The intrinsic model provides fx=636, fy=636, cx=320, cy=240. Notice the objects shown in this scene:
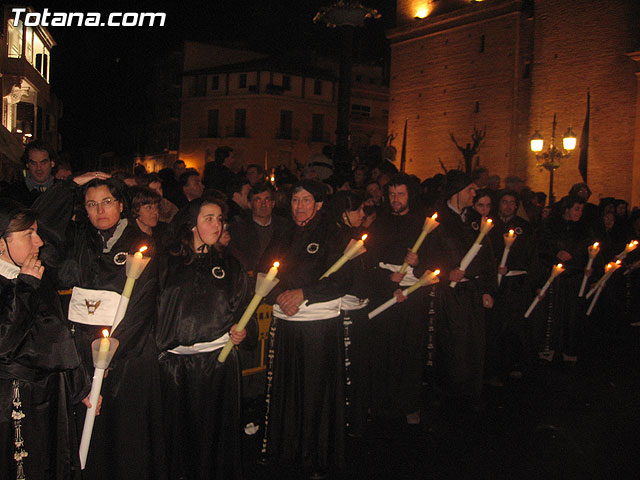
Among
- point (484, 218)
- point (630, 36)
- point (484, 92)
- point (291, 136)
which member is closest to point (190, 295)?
point (484, 218)

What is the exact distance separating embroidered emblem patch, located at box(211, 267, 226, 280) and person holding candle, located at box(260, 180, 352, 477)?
71 cm

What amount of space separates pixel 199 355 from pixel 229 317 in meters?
0.32

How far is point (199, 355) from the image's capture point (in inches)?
170

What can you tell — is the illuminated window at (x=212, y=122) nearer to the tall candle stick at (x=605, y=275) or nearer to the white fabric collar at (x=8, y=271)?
the tall candle stick at (x=605, y=275)

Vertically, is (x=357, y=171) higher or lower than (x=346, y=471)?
higher

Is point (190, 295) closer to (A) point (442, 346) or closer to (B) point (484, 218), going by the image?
(A) point (442, 346)

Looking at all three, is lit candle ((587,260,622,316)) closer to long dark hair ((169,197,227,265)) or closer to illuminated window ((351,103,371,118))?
long dark hair ((169,197,227,265))

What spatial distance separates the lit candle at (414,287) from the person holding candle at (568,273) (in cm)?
346

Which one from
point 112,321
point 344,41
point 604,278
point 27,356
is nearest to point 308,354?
point 112,321

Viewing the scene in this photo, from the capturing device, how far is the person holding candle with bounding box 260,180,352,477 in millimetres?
5035

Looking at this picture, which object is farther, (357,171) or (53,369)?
(357,171)

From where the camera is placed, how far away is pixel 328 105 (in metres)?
47.3

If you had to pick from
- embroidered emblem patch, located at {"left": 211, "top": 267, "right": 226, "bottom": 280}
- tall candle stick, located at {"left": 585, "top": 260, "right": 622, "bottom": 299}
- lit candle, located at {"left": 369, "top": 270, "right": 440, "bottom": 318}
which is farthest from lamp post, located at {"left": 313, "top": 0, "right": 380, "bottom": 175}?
embroidered emblem patch, located at {"left": 211, "top": 267, "right": 226, "bottom": 280}

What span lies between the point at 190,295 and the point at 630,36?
2494 centimetres
